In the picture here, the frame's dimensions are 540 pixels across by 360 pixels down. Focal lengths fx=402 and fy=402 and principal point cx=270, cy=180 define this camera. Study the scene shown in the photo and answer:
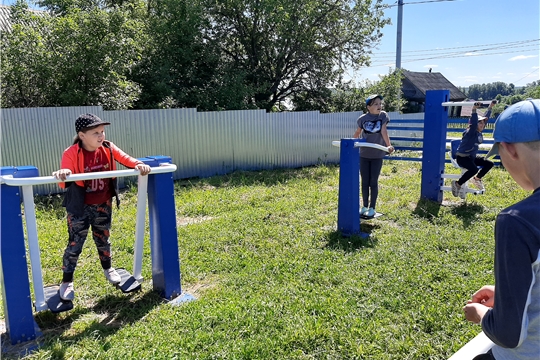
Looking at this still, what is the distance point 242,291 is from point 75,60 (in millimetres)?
7003

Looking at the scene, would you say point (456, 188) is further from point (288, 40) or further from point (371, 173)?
point (288, 40)

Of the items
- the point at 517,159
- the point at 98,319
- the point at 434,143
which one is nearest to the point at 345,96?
the point at 434,143

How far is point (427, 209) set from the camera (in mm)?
6062

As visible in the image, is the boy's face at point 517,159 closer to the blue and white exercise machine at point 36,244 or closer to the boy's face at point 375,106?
the blue and white exercise machine at point 36,244

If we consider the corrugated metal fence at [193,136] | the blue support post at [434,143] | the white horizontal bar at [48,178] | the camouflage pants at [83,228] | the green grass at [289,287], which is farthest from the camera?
the corrugated metal fence at [193,136]

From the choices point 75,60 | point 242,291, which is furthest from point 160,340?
point 75,60

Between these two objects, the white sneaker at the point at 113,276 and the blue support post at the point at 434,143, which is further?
the blue support post at the point at 434,143

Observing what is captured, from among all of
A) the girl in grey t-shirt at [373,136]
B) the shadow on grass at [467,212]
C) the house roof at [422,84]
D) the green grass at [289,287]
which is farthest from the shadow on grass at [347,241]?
the house roof at [422,84]

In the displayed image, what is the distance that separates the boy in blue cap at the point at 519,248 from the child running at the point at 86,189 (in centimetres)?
259

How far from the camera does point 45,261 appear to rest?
14.3 feet

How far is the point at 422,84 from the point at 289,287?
149 feet

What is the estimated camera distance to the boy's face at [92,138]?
3.07 metres

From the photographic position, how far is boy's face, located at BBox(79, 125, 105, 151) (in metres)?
3.07

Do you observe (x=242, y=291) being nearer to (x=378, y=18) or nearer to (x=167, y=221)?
(x=167, y=221)
